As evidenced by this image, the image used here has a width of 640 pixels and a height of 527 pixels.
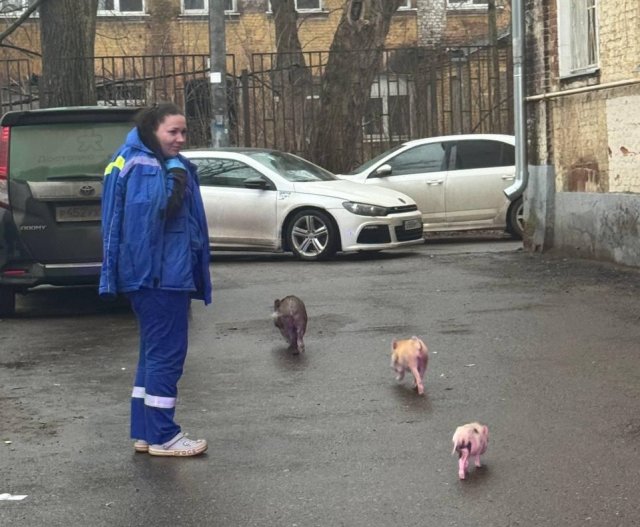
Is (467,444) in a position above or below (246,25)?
below

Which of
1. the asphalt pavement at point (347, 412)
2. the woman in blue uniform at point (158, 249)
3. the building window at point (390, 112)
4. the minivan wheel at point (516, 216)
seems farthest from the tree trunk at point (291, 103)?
the woman in blue uniform at point (158, 249)

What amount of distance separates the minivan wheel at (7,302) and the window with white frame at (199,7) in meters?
27.6

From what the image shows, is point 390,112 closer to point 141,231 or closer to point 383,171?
point 383,171

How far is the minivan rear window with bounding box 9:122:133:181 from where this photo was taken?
421 inches

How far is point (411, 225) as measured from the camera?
15383mm

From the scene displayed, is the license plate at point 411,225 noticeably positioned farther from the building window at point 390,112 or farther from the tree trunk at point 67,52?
the building window at point 390,112

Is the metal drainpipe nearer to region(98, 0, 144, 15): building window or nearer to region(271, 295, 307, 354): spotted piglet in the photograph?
region(271, 295, 307, 354): spotted piglet

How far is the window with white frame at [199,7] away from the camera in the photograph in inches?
1490

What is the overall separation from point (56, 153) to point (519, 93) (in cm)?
650

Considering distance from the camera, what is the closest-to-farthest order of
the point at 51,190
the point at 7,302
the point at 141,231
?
the point at 141,231
the point at 51,190
the point at 7,302

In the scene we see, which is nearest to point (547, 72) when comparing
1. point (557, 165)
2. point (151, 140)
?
point (557, 165)

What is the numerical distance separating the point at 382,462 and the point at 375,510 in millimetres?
765

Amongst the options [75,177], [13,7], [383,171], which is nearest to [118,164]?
[75,177]

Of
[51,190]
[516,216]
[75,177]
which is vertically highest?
[75,177]
